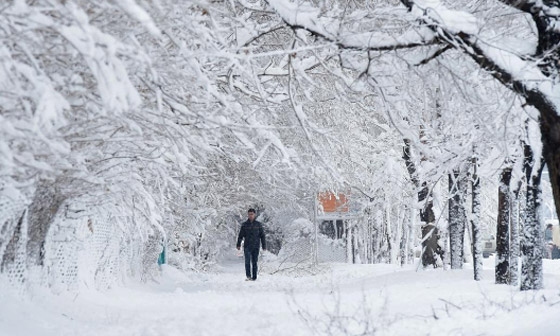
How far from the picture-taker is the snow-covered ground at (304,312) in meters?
6.76

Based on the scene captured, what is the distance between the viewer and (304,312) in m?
8.76

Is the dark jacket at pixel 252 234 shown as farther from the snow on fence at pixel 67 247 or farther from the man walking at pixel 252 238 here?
the snow on fence at pixel 67 247

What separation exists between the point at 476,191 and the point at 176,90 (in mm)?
7552

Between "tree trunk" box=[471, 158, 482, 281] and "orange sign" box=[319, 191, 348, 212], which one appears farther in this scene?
"orange sign" box=[319, 191, 348, 212]

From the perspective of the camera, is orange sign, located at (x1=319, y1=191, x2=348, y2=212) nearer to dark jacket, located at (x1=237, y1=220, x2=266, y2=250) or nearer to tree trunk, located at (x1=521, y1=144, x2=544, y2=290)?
dark jacket, located at (x1=237, y1=220, x2=266, y2=250)

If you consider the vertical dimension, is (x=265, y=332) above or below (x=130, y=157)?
below

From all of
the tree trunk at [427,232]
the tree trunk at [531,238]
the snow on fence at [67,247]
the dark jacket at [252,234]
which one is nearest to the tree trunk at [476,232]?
the tree trunk at [531,238]

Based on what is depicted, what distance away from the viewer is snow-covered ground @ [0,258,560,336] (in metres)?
6.76

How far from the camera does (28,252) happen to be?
879 centimetres

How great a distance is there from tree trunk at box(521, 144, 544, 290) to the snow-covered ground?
32 centimetres

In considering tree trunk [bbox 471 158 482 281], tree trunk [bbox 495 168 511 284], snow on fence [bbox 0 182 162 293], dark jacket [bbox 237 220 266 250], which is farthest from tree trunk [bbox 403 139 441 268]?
snow on fence [bbox 0 182 162 293]

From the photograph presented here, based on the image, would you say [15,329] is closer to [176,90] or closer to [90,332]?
[90,332]

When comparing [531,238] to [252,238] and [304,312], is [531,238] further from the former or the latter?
[252,238]

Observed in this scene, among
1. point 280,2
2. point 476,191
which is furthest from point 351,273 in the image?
point 280,2
